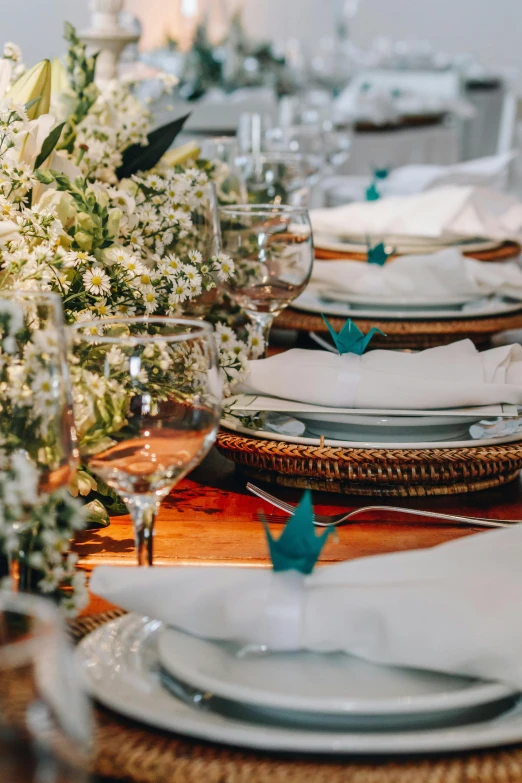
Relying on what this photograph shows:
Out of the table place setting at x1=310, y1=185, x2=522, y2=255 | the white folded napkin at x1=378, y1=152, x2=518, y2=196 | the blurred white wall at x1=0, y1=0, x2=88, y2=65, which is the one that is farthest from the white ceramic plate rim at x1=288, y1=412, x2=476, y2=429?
the blurred white wall at x1=0, y1=0, x2=88, y2=65

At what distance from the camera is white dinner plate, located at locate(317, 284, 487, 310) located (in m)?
1.44

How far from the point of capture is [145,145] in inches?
53.8

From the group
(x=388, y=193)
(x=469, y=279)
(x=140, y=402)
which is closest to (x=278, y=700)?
(x=140, y=402)

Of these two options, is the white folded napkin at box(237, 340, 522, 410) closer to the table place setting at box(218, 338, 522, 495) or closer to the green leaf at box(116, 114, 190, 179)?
the table place setting at box(218, 338, 522, 495)

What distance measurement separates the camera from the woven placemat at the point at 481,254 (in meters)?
1.83

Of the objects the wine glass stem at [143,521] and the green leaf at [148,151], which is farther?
the green leaf at [148,151]

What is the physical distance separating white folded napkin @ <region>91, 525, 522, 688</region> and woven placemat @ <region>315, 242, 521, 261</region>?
4.10 ft

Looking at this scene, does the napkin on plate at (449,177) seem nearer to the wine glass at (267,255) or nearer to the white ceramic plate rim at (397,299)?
the white ceramic plate rim at (397,299)

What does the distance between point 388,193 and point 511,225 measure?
0.80 m

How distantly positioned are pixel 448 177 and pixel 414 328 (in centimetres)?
A: 162

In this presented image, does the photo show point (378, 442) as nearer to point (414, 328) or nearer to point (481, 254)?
point (414, 328)

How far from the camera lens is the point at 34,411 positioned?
21.8 inches

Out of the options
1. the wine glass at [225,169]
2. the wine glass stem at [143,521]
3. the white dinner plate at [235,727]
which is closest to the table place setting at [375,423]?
the wine glass stem at [143,521]

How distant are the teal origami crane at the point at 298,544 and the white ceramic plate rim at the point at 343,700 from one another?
0.25 feet
